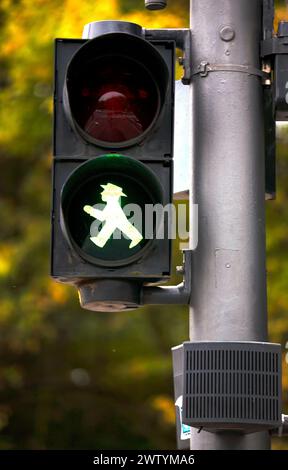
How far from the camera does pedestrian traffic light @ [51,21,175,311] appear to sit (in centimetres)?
541

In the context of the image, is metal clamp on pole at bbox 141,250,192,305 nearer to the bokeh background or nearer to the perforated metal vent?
the perforated metal vent

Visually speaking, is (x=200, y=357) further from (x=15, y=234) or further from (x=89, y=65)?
(x=15, y=234)

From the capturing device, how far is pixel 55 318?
2244 centimetres

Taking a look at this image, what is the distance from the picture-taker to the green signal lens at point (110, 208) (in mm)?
5410

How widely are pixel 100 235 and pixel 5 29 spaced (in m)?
11.3

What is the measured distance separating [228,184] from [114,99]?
593 millimetres

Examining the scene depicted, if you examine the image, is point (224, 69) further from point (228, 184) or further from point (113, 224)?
point (113, 224)

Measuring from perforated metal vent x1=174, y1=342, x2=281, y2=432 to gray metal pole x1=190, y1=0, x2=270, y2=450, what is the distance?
7.0 inches

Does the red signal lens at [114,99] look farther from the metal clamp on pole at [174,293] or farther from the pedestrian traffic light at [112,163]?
the metal clamp on pole at [174,293]

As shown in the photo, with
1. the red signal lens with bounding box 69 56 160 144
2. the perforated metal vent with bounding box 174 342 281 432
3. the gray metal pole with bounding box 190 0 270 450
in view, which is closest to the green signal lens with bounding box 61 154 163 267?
the red signal lens with bounding box 69 56 160 144

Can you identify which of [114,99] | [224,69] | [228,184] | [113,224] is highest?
[224,69]

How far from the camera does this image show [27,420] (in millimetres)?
22391

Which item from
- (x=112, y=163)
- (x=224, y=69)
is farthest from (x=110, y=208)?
(x=224, y=69)

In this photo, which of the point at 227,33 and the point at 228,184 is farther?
the point at 227,33
